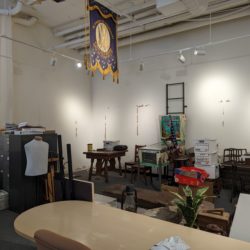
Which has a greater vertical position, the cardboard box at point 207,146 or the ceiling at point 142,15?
the ceiling at point 142,15

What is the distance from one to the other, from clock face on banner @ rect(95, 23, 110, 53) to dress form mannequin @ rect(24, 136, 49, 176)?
5.79 ft

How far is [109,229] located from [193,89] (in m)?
4.95

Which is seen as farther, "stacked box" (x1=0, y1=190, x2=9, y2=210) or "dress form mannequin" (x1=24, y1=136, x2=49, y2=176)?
"stacked box" (x1=0, y1=190, x2=9, y2=210)

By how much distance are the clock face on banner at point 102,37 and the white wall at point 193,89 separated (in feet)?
9.08

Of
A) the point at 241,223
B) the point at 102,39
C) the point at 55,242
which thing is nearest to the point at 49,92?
the point at 102,39

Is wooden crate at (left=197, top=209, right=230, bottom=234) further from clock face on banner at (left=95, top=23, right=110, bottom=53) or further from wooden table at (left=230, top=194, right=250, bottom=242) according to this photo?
clock face on banner at (left=95, top=23, right=110, bottom=53)

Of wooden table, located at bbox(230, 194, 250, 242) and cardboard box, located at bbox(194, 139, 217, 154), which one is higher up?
cardboard box, located at bbox(194, 139, 217, 154)

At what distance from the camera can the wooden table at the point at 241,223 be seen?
1.78m

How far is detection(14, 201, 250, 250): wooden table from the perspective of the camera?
138 centimetres

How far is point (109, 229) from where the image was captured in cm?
157

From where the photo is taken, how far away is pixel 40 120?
6363 millimetres

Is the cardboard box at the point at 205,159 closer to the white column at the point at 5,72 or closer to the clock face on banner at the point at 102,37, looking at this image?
the clock face on banner at the point at 102,37

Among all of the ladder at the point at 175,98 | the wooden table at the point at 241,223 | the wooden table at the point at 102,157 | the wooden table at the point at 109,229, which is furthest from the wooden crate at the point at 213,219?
the ladder at the point at 175,98

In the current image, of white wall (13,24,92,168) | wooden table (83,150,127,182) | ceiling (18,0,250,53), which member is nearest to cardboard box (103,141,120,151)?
wooden table (83,150,127,182)
